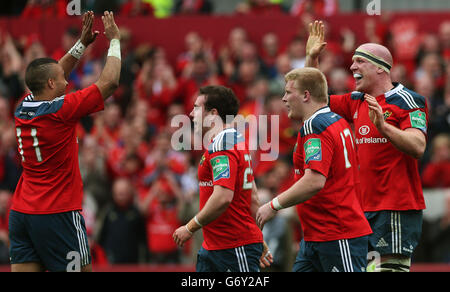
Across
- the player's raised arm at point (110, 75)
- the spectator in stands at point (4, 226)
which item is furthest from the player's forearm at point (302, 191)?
the spectator in stands at point (4, 226)

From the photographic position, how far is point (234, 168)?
6.32 meters

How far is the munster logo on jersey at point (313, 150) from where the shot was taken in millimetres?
6117

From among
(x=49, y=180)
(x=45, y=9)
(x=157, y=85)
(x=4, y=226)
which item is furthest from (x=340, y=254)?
(x=45, y=9)

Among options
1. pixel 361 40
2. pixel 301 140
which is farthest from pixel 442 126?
pixel 301 140

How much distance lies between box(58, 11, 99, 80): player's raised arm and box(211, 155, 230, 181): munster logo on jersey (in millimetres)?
1800

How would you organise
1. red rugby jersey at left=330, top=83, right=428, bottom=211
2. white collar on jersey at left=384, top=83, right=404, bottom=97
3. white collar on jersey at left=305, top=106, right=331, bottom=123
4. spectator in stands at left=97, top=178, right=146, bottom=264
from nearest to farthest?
A: white collar on jersey at left=305, top=106, right=331, bottom=123 → red rugby jersey at left=330, top=83, right=428, bottom=211 → white collar on jersey at left=384, top=83, right=404, bottom=97 → spectator in stands at left=97, top=178, right=146, bottom=264

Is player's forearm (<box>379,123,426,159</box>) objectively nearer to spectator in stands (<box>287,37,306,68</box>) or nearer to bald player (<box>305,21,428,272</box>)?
bald player (<box>305,21,428,272</box>)

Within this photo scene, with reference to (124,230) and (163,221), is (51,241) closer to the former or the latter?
(124,230)

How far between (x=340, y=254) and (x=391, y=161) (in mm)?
1093

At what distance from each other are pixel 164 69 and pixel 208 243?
25.4ft

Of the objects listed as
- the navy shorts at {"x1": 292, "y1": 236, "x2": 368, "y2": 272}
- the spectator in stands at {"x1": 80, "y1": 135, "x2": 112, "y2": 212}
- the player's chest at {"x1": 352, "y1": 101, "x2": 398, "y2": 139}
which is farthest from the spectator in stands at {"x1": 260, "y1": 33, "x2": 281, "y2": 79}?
the navy shorts at {"x1": 292, "y1": 236, "x2": 368, "y2": 272}

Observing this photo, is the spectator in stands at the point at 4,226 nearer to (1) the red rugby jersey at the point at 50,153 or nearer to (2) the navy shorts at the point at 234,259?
(1) the red rugby jersey at the point at 50,153

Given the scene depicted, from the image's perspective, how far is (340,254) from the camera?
6.26 m

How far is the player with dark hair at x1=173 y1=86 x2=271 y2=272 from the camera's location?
638cm
